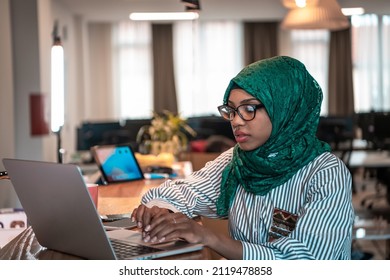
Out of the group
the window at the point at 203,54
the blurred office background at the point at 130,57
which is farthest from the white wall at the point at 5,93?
the window at the point at 203,54

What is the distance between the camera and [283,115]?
4.22 ft

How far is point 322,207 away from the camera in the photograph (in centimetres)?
119

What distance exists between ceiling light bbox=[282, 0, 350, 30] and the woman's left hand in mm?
2046

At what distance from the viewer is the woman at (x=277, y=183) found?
116cm

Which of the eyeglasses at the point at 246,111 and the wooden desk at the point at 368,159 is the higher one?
the eyeglasses at the point at 246,111

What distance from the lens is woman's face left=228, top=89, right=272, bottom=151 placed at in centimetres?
129

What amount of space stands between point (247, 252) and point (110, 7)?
206 inches

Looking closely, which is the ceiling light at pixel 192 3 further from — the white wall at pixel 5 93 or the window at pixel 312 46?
the window at pixel 312 46

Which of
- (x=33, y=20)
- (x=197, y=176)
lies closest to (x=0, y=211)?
(x=197, y=176)

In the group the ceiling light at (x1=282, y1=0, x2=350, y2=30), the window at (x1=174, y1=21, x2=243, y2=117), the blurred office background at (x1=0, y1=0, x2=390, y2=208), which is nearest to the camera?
the blurred office background at (x1=0, y1=0, x2=390, y2=208)

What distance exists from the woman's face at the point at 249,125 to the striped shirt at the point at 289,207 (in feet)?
0.33

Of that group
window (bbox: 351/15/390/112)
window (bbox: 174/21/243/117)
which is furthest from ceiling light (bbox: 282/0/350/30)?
window (bbox: 174/21/243/117)

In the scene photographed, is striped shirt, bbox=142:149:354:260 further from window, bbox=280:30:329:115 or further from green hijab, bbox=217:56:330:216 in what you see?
window, bbox=280:30:329:115

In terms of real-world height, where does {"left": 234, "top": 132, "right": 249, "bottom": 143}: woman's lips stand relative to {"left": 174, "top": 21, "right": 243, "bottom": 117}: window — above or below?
below
